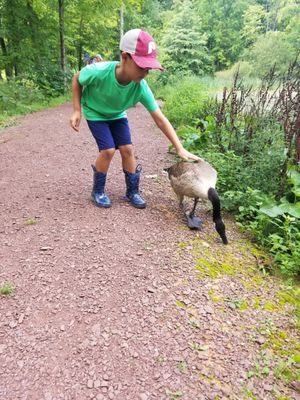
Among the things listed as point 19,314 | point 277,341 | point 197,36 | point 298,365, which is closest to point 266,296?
point 277,341

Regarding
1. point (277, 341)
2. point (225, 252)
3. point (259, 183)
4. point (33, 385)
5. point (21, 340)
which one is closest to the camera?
point (33, 385)

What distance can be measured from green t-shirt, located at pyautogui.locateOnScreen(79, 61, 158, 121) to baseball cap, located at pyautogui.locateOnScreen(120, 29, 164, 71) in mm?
402

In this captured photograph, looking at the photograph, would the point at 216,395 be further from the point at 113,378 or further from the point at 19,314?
the point at 19,314

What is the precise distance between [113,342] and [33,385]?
19.2 inches

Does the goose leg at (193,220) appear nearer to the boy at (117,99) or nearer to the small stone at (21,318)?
the boy at (117,99)

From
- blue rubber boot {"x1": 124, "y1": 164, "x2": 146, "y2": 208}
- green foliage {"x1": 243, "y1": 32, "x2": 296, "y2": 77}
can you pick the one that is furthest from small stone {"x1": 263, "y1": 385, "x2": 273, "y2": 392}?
green foliage {"x1": 243, "y1": 32, "x2": 296, "y2": 77}

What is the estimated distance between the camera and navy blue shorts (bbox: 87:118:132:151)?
3.30 meters

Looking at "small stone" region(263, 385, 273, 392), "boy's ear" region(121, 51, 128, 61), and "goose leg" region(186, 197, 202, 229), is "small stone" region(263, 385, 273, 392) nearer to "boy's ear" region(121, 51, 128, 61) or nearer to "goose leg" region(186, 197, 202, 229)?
"goose leg" region(186, 197, 202, 229)

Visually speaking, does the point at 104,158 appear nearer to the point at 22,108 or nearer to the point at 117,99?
the point at 117,99

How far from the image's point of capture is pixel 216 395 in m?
1.74

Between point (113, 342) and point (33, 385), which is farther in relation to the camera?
point (113, 342)

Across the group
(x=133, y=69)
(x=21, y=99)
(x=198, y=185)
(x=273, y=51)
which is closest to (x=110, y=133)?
(x=133, y=69)

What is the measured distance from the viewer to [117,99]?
10.3ft

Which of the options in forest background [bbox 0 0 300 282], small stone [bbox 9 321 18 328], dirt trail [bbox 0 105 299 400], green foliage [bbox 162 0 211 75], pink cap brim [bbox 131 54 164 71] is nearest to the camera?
dirt trail [bbox 0 105 299 400]
